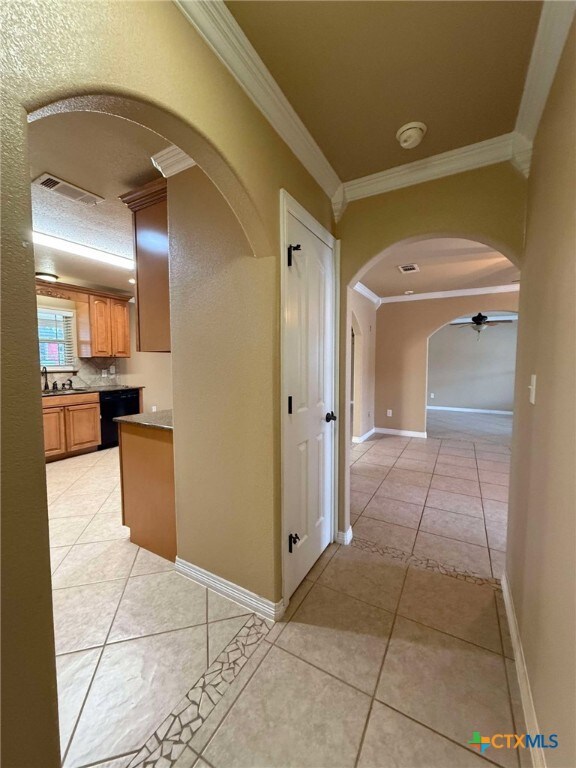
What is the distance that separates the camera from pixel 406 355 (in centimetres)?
552

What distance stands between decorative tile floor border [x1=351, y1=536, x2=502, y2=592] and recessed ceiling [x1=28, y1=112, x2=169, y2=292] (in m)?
2.94

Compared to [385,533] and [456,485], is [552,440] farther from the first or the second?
[456,485]

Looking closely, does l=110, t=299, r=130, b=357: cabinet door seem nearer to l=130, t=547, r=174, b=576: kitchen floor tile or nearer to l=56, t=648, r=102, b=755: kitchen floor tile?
l=130, t=547, r=174, b=576: kitchen floor tile

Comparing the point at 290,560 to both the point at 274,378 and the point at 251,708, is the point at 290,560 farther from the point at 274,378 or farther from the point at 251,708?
the point at 274,378

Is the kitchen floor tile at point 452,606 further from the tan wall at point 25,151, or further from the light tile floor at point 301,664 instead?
the tan wall at point 25,151

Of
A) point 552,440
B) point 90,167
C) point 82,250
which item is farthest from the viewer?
point 82,250

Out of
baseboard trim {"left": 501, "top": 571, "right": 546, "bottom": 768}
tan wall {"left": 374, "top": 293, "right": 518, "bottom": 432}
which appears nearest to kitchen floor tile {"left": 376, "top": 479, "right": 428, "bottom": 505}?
baseboard trim {"left": 501, "top": 571, "right": 546, "bottom": 768}

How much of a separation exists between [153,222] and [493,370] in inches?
351

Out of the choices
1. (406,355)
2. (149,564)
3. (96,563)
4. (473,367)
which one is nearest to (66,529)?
(96,563)

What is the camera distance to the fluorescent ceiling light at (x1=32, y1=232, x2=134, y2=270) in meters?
3.15

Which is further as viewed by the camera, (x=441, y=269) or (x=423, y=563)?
(x=441, y=269)

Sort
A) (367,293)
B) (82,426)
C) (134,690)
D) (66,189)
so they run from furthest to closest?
(367,293)
(82,426)
(66,189)
(134,690)

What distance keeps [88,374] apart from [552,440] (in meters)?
6.06

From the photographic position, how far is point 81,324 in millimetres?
4859
